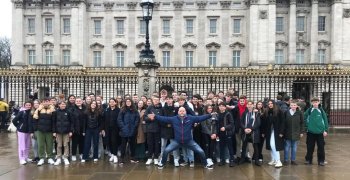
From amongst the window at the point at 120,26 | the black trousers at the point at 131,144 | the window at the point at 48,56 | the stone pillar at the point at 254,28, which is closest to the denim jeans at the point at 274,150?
the black trousers at the point at 131,144

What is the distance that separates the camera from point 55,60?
49.7 meters

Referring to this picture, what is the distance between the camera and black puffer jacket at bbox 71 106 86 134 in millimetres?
10469

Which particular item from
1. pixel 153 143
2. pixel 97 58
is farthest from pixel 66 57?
pixel 153 143

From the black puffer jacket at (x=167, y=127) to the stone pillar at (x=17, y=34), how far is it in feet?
144

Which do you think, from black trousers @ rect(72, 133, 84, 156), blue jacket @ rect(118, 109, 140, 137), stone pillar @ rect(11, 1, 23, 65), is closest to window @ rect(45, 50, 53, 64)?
stone pillar @ rect(11, 1, 23, 65)

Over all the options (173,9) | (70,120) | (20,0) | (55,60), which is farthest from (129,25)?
(70,120)

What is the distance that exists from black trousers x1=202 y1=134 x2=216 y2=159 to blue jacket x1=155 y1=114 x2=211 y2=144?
0.81 m

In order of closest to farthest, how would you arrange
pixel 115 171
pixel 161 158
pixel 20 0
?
pixel 115 171, pixel 161 158, pixel 20 0

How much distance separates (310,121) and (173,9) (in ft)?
133

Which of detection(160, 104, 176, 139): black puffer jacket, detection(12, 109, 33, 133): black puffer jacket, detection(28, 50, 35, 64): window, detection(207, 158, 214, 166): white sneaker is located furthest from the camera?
detection(28, 50, 35, 64): window

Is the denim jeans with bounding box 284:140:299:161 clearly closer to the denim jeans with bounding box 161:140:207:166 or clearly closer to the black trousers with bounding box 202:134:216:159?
the black trousers with bounding box 202:134:216:159

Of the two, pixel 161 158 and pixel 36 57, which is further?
pixel 36 57

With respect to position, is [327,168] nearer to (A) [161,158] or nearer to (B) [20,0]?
(A) [161,158]

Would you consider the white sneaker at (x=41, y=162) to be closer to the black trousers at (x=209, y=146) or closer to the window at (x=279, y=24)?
the black trousers at (x=209, y=146)
